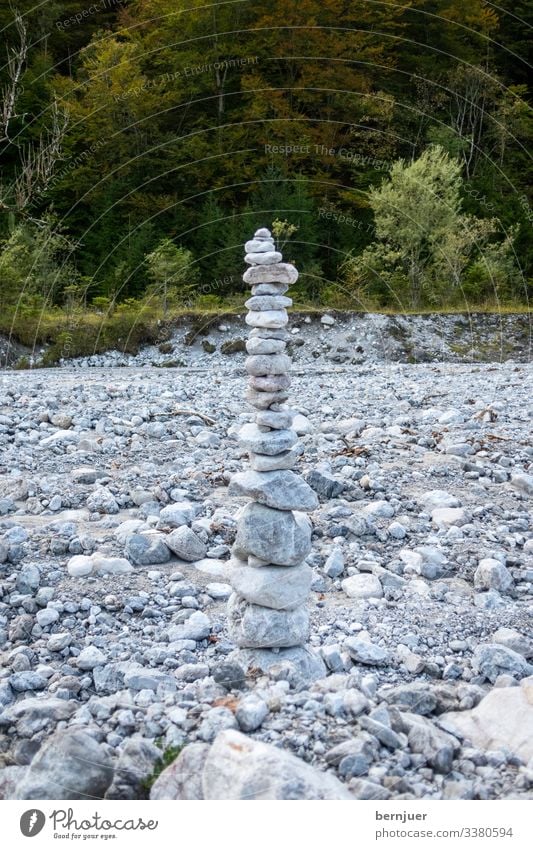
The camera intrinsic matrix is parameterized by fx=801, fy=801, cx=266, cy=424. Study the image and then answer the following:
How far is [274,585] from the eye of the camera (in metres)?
5.72

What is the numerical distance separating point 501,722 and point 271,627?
1722mm

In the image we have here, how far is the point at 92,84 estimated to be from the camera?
38219 millimetres

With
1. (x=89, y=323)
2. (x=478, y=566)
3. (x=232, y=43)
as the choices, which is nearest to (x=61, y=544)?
(x=478, y=566)

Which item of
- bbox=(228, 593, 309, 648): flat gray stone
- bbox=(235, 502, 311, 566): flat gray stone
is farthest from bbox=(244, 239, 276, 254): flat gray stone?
bbox=(228, 593, 309, 648): flat gray stone

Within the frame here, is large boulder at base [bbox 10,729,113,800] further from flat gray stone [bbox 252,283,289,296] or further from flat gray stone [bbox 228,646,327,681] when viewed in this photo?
flat gray stone [bbox 252,283,289,296]

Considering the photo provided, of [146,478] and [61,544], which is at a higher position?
[146,478]

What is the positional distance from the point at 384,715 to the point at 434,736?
35 cm

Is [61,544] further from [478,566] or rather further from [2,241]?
[2,241]

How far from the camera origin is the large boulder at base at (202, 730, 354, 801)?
3738 mm

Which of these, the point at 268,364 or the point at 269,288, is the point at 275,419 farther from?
the point at 269,288

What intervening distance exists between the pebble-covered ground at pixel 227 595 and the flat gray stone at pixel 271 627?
1.01ft

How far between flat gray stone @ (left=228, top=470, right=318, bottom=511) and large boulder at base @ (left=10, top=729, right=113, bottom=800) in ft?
7.04

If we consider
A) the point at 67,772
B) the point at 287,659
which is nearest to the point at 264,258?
the point at 287,659

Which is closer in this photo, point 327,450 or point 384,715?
point 384,715
